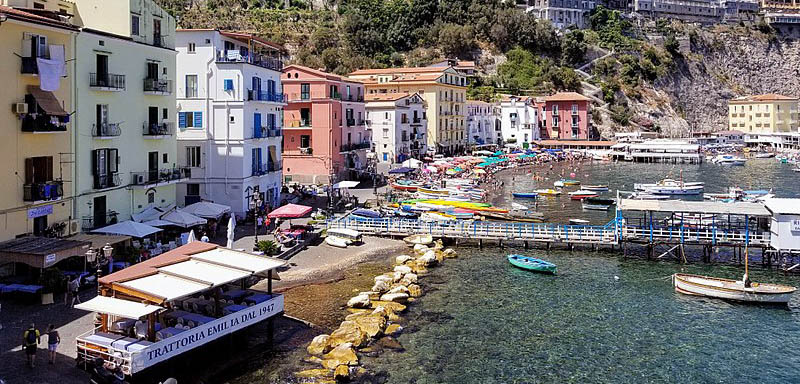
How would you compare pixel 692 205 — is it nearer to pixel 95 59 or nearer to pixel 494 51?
pixel 95 59

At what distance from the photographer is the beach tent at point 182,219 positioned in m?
35.3

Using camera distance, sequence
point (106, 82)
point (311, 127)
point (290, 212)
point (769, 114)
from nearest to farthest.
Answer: point (106, 82) → point (290, 212) → point (311, 127) → point (769, 114)

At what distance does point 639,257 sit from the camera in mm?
40188

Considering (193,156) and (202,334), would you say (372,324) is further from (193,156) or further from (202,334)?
(193,156)

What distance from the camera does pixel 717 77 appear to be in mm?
170750

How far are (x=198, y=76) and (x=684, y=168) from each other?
87655 millimetres

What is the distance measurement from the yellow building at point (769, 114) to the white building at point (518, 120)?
58688 mm

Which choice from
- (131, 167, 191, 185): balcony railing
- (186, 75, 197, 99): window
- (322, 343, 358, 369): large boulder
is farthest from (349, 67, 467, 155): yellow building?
(322, 343, 358, 369): large boulder

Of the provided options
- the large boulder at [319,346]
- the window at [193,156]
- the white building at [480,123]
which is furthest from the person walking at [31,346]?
the white building at [480,123]

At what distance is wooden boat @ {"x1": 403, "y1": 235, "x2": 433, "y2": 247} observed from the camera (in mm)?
42406

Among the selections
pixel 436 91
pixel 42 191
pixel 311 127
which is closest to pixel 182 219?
pixel 42 191

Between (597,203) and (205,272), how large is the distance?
4780 cm

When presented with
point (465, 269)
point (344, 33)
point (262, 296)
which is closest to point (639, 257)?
point (465, 269)

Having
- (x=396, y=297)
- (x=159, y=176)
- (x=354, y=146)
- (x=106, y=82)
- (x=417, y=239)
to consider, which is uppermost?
(x=106, y=82)
